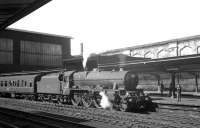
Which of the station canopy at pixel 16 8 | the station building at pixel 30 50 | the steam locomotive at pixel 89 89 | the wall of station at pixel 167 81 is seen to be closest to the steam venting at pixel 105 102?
the steam locomotive at pixel 89 89

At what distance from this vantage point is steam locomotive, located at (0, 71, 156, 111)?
14.8 m

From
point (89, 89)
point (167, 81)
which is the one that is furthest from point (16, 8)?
point (167, 81)

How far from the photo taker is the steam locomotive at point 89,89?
14758mm

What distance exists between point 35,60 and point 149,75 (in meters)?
22.3

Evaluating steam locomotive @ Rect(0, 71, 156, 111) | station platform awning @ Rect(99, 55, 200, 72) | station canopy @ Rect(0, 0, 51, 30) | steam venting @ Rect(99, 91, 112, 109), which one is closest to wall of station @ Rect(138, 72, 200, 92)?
station platform awning @ Rect(99, 55, 200, 72)

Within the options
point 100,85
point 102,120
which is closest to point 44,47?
point 100,85

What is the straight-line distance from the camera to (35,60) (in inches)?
1759

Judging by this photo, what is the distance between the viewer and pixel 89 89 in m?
16.4

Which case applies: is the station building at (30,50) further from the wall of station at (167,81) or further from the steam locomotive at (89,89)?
the wall of station at (167,81)

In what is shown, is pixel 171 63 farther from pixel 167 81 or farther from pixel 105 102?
pixel 167 81

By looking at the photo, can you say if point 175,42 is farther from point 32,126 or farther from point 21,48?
point 32,126

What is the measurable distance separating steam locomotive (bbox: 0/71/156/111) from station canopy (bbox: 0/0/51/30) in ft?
26.7

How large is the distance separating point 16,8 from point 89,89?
9647 millimetres

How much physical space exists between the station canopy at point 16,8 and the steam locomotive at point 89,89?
26.7 feet
